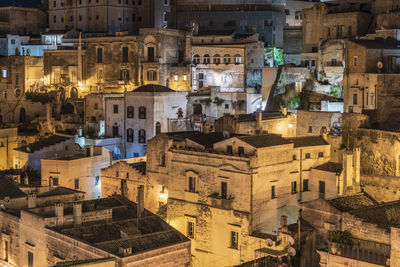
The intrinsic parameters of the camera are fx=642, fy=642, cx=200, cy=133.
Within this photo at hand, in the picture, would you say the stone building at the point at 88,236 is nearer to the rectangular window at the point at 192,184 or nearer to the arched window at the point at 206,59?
the rectangular window at the point at 192,184

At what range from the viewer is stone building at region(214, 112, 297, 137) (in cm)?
3853

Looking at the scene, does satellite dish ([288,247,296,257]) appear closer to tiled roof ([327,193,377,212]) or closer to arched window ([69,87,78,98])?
tiled roof ([327,193,377,212])

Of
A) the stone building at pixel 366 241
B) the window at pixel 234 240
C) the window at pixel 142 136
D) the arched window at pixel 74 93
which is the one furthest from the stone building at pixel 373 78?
the arched window at pixel 74 93

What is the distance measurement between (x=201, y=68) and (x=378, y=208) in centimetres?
3363

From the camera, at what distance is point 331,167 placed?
109ft

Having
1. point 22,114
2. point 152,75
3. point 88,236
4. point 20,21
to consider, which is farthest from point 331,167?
point 20,21

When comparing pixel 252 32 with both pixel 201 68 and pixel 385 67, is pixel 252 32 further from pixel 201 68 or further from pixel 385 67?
pixel 385 67

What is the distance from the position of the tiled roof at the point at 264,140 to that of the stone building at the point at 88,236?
6399 millimetres

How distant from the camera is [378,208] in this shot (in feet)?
76.2

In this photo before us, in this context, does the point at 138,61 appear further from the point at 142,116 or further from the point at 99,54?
the point at 142,116

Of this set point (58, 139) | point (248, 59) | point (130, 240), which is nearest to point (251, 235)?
point (130, 240)

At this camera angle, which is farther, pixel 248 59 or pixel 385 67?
pixel 248 59

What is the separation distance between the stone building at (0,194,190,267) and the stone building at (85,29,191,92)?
91.0 feet

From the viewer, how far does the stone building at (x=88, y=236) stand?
2312 centimetres
